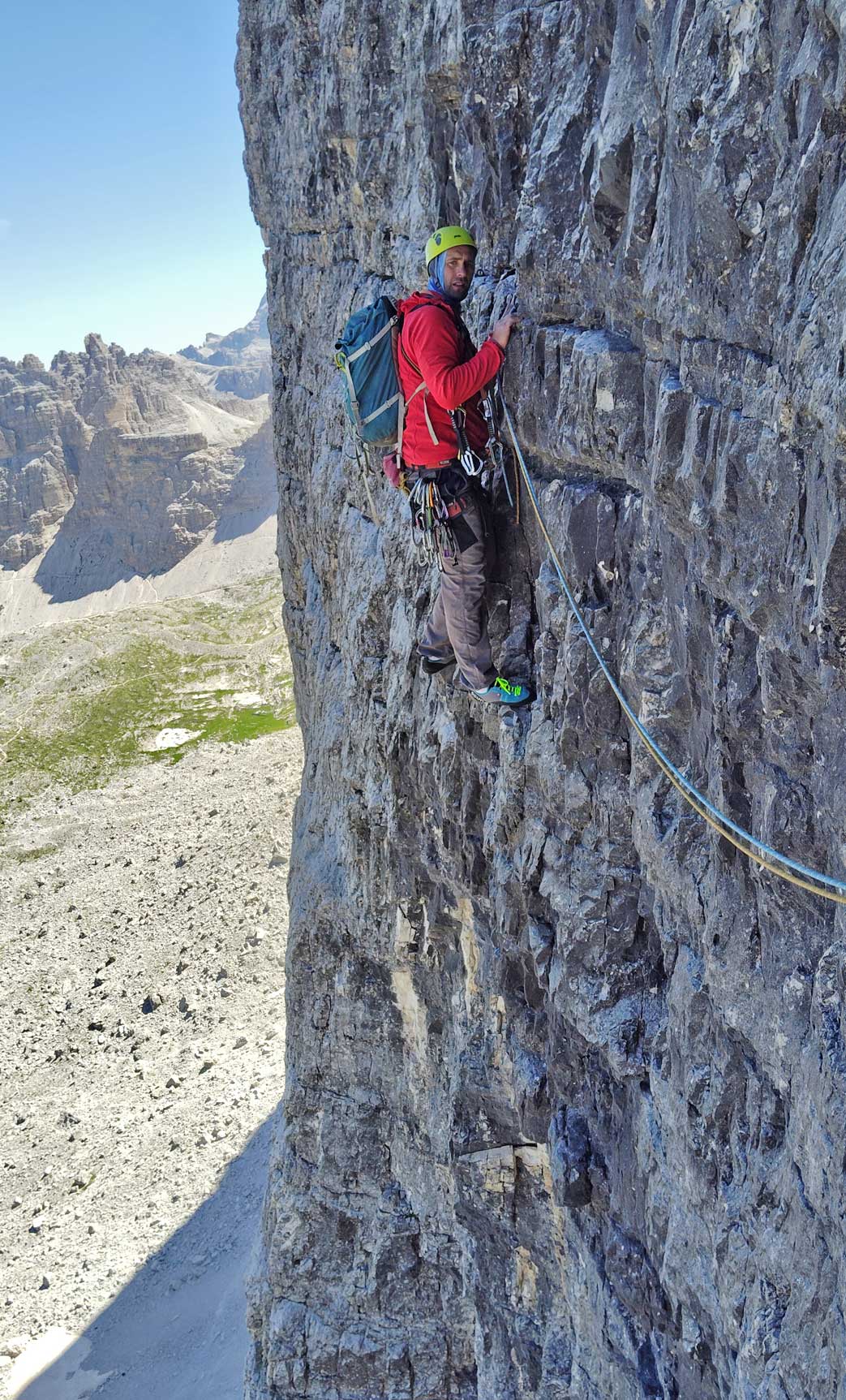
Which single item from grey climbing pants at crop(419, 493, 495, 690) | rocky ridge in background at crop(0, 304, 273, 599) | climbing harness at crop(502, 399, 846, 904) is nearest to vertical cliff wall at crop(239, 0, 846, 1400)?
climbing harness at crop(502, 399, 846, 904)

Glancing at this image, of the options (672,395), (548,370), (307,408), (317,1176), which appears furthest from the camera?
(307,408)

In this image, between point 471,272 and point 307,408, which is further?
point 307,408

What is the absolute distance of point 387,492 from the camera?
533 inches

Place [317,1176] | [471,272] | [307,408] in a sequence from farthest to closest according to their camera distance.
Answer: [307,408] → [317,1176] → [471,272]

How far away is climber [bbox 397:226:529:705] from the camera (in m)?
7.66

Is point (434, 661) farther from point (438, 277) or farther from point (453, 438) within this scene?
point (438, 277)

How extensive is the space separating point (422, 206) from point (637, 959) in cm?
832

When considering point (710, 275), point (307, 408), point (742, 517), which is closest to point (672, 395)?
point (710, 275)

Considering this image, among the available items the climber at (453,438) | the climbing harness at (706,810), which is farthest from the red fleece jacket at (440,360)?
the climbing harness at (706,810)

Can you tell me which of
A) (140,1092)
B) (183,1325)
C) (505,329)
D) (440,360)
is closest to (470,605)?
(440,360)

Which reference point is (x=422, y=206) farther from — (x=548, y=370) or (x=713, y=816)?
(x=713, y=816)

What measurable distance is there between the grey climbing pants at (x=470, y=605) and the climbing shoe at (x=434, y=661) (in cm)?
96

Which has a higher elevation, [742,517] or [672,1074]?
[742,517]

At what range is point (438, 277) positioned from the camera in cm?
790
